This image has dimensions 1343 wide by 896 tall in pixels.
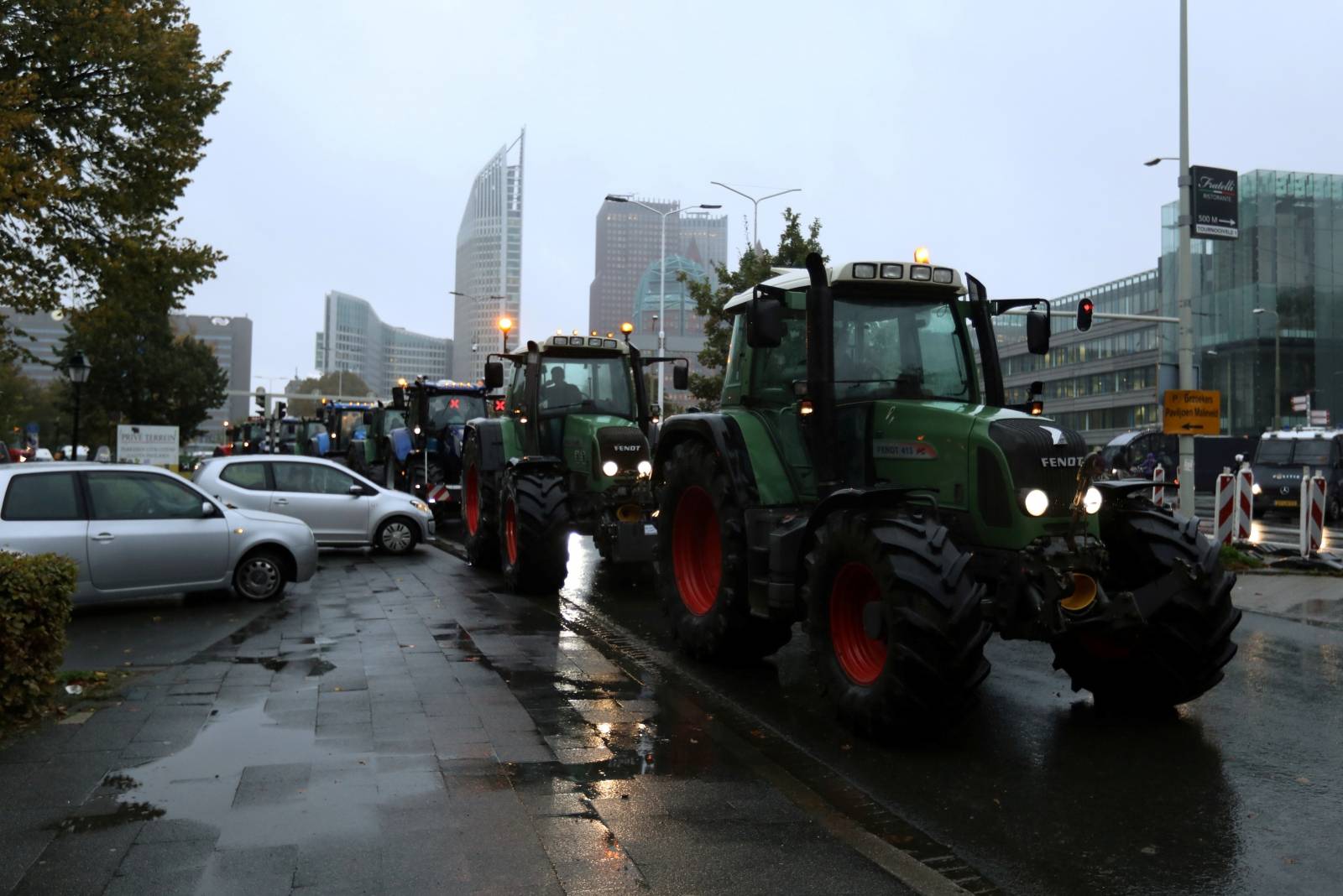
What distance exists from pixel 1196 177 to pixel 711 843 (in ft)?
55.7

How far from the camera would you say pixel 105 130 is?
20.1m

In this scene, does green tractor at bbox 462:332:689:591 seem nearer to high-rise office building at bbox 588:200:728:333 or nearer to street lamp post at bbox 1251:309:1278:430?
street lamp post at bbox 1251:309:1278:430

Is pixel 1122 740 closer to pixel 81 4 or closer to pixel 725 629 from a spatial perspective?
pixel 725 629

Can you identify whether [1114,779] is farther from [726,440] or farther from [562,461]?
[562,461]

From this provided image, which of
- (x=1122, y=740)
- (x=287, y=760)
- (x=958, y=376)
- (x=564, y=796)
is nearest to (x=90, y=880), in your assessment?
(x=287, y=760)

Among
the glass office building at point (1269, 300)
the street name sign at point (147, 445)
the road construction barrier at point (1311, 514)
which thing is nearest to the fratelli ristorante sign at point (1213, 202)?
the road construction barrier at point (1311, 514)

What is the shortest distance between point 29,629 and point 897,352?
540 cm

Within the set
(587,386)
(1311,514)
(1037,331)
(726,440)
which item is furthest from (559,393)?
(1311,514)

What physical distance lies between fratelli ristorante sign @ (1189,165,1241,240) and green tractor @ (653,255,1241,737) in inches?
483

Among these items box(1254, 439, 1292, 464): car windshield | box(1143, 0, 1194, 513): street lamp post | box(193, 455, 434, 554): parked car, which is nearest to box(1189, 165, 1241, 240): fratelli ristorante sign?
box(1143, 0, 1194, 513): street lamp post

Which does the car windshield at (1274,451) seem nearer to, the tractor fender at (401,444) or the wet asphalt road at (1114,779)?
the tractor fender at (401,444)

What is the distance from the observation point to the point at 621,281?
311 feet

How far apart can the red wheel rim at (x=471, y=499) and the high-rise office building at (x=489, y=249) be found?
77639 millimetres

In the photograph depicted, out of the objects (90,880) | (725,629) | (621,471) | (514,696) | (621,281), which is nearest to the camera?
(90,880)
